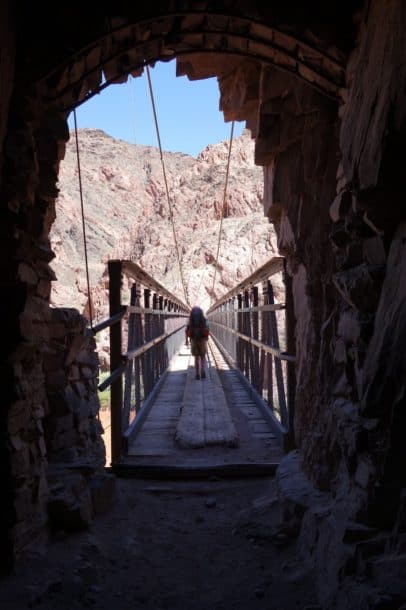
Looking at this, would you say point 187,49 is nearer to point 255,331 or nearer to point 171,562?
point 171,562

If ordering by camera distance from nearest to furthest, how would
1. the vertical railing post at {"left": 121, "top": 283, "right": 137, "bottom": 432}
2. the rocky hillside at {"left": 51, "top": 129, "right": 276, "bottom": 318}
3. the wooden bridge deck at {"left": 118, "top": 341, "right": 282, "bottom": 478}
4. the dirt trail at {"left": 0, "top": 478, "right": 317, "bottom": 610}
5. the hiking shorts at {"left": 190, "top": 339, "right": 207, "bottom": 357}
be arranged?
the dirt trail at {"left": 0, "top": 478, "right": 317, "bottom": 610}, the wooden bridge deck at {"left": 118, "top": 341, "right": 282, "bottom": 478}, the vertical railing post at {"left": 121, "top": 283, "right": 137, "bottom": 432}, the hiking shorts at {"left": 190, "top": 339, "right": 207, "bottom": 357}, the rocky hillside at {"left": 51, "top": 129, "right": 276, "bottom": 318}

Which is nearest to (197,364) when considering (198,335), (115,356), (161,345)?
(198,335)

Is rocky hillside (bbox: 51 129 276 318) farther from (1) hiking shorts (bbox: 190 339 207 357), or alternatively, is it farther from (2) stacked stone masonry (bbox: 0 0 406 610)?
(2) stacked stone masonry (bbox: 0 0 406 610)

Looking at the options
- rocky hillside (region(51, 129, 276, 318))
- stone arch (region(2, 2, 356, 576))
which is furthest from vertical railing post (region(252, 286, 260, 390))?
rocky hillside (region(51, 129, 276, 318))

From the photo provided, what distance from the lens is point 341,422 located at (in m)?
2.34

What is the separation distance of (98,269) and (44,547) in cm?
4204

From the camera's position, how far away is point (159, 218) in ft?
159

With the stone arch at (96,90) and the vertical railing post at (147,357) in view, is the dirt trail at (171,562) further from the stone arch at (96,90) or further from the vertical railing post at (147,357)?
the vertical railing post at (147,357)

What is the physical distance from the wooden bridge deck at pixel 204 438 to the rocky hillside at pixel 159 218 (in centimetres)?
2684

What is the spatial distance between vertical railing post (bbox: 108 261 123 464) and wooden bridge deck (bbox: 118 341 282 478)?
13 cm

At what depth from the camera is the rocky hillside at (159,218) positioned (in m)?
36.7

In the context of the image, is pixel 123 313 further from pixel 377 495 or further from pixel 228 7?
pixel 377 495

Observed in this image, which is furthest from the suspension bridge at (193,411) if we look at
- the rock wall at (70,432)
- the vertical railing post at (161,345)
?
the vertical railing post at (161,345)

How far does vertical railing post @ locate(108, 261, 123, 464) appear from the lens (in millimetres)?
4000
